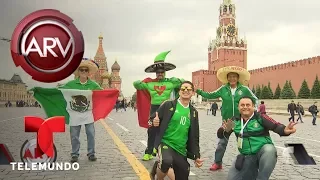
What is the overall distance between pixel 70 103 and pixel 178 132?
2498mm

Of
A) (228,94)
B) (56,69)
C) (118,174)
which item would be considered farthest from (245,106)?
(56,69)

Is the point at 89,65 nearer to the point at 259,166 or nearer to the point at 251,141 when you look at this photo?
the point at 251,141

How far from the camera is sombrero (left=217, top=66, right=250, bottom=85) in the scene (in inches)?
207

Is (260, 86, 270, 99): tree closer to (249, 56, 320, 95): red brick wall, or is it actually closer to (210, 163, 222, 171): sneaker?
(249, 56, 320, 95): red brick wall

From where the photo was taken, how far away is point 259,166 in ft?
12.5

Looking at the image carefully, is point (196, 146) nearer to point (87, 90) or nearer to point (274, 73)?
point (87, 90)

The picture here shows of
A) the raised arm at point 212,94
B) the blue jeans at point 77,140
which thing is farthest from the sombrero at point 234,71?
the blue jeans at point 77,140

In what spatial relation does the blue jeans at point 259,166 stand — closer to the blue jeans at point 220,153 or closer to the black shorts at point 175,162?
the black shorts at point 175,162

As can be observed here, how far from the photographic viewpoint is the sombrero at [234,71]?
17.3ft

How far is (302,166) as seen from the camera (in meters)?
5.35

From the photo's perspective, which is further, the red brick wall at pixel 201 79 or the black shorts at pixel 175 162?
the red brick wall at pixel 201 79

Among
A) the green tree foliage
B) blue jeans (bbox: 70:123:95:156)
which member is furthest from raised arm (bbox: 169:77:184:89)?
the green tree foliage

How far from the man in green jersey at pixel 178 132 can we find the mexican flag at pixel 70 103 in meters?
2.20

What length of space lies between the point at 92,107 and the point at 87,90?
1.02ft
